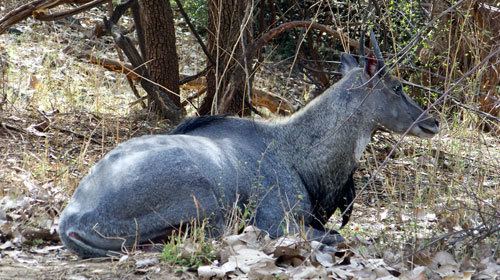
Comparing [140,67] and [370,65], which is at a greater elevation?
[370,65]

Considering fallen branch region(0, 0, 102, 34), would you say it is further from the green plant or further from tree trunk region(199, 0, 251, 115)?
the green plant

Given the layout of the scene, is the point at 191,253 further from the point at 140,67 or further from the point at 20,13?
the point at 140,67

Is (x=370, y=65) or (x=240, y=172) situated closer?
(x=240, y=172)

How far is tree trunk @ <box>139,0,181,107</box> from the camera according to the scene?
11.7 metres

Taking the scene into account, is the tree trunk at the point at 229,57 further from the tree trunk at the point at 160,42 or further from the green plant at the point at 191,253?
the green plant at the point at 191,253

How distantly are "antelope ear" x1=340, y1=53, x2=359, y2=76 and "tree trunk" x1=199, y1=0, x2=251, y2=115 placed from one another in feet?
4.43

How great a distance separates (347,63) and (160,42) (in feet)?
10.7

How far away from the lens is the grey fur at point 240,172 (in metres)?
7.14

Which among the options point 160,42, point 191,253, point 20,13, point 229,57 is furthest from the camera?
point 160,42

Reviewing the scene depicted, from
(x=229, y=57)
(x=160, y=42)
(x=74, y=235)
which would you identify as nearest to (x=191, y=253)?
(x=74, y=235)

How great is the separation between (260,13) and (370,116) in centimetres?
367

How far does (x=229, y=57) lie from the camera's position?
35.3 feet

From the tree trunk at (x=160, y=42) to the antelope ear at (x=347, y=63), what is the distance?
305cm

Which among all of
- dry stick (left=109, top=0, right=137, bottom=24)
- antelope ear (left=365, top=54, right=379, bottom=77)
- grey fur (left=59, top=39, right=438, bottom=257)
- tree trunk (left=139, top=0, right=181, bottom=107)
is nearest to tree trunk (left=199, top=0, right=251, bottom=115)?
tree trunk (left=139, top=0, right=181, bottom=107)
